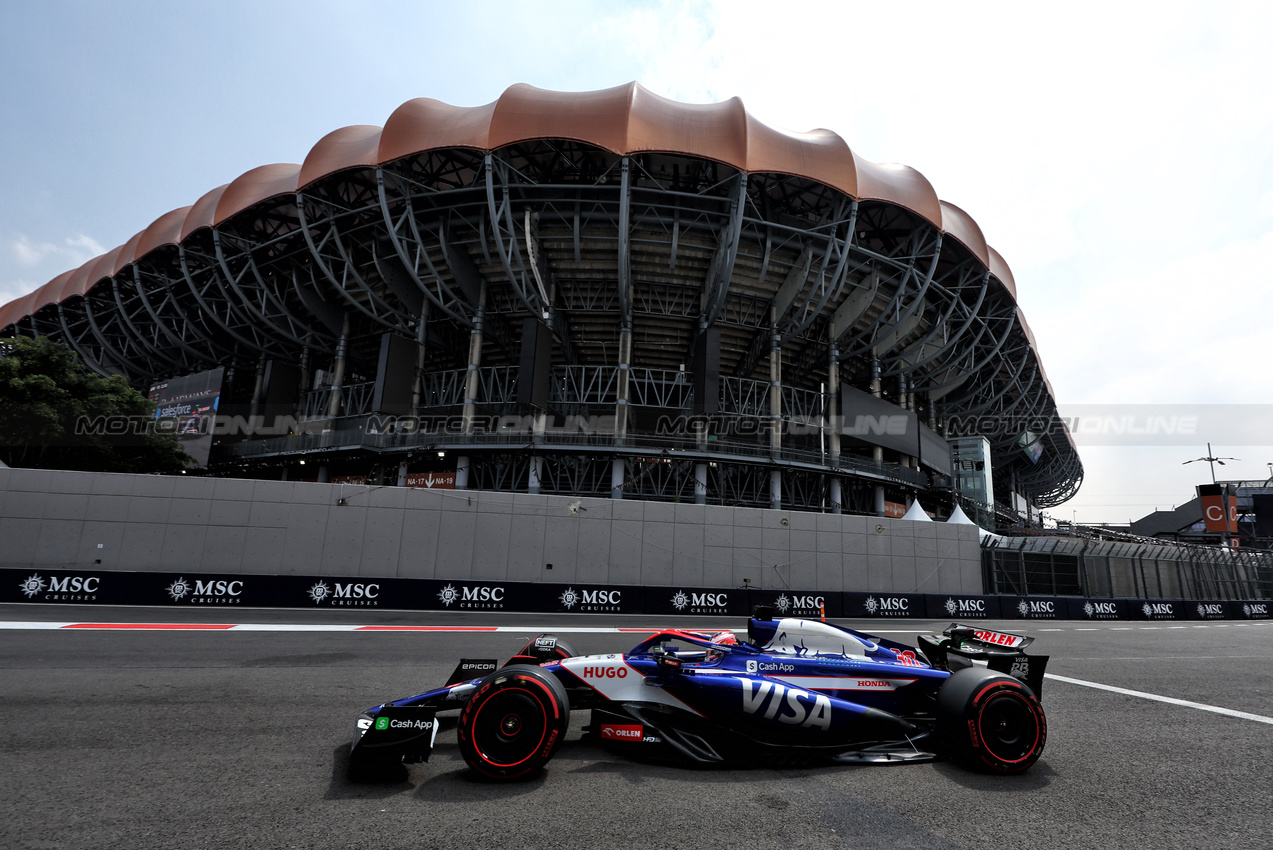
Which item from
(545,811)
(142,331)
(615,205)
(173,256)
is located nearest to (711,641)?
(545,811)

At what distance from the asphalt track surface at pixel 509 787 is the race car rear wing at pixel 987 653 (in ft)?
2.26

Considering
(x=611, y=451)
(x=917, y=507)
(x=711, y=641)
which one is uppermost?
(x=611, y=451)

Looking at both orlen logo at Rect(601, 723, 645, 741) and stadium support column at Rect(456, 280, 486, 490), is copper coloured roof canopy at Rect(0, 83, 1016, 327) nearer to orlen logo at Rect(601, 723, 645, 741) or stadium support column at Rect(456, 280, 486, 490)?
stadium support column at Rect(456, 280, 486, 490)

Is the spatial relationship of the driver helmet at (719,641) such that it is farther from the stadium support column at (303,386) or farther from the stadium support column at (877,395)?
the stadium support column at (303,386)

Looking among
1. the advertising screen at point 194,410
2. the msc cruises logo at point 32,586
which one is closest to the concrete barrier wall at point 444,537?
the msc cruises logo at point 32,586

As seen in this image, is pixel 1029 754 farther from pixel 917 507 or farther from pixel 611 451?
pixel 611 451

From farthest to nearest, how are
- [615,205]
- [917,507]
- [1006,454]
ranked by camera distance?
[1006,454] → [615,205] → [917,507]

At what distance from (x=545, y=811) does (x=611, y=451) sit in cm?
3018

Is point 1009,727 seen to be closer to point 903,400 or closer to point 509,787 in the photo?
point 509,787

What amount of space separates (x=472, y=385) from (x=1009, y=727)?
113 ft

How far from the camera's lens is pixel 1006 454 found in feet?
231

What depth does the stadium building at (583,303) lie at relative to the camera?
98.4 feet

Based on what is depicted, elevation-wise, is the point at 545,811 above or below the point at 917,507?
below

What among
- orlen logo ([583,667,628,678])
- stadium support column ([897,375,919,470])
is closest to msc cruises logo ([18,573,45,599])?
orlen logo ([583,667,628,678])
